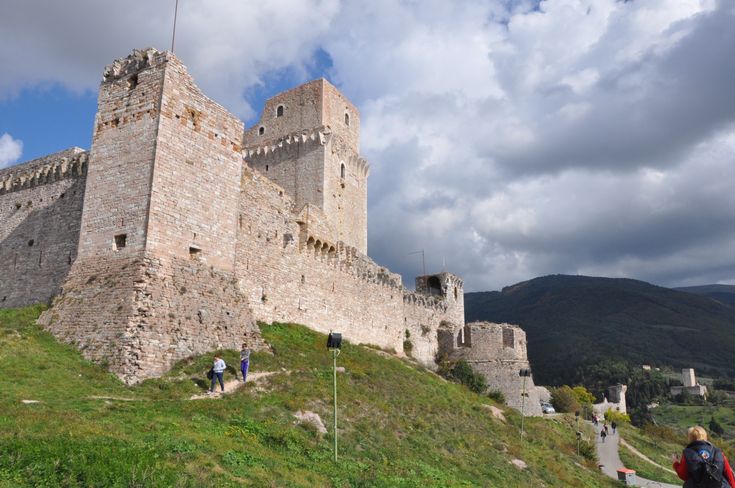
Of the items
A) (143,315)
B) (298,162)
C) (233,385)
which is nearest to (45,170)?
(143,315)

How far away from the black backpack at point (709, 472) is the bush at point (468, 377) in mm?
31704

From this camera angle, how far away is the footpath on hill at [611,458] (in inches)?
1133

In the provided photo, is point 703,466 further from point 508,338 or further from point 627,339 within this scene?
point 627,339

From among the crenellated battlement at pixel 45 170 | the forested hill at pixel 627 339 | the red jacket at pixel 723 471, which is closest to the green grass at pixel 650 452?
the red jacket at pixel 723 471

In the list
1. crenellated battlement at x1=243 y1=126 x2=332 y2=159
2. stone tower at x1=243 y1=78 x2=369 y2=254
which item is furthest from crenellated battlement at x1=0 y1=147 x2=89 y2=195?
crenellated battlement at x1=243 y1=126 x2=332 y2=159

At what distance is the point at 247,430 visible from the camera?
1270 centimetres

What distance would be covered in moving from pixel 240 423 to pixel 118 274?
7424 mm

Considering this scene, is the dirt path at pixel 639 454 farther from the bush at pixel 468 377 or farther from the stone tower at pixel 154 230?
the stone tower at pixel 154 230

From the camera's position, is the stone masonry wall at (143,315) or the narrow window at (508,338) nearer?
the stone masonry wall at (143,315)

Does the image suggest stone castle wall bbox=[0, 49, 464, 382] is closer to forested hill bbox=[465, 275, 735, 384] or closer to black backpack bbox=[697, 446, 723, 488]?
black backpack bbox=[697, 446, 723, 488]

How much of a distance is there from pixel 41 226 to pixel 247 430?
53.8 ft

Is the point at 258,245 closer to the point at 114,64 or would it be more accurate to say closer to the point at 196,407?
the point at 114,64

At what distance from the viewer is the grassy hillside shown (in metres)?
8.96

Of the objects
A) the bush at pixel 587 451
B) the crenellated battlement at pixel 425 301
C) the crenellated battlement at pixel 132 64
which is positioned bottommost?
the bush at pixel 587 451
